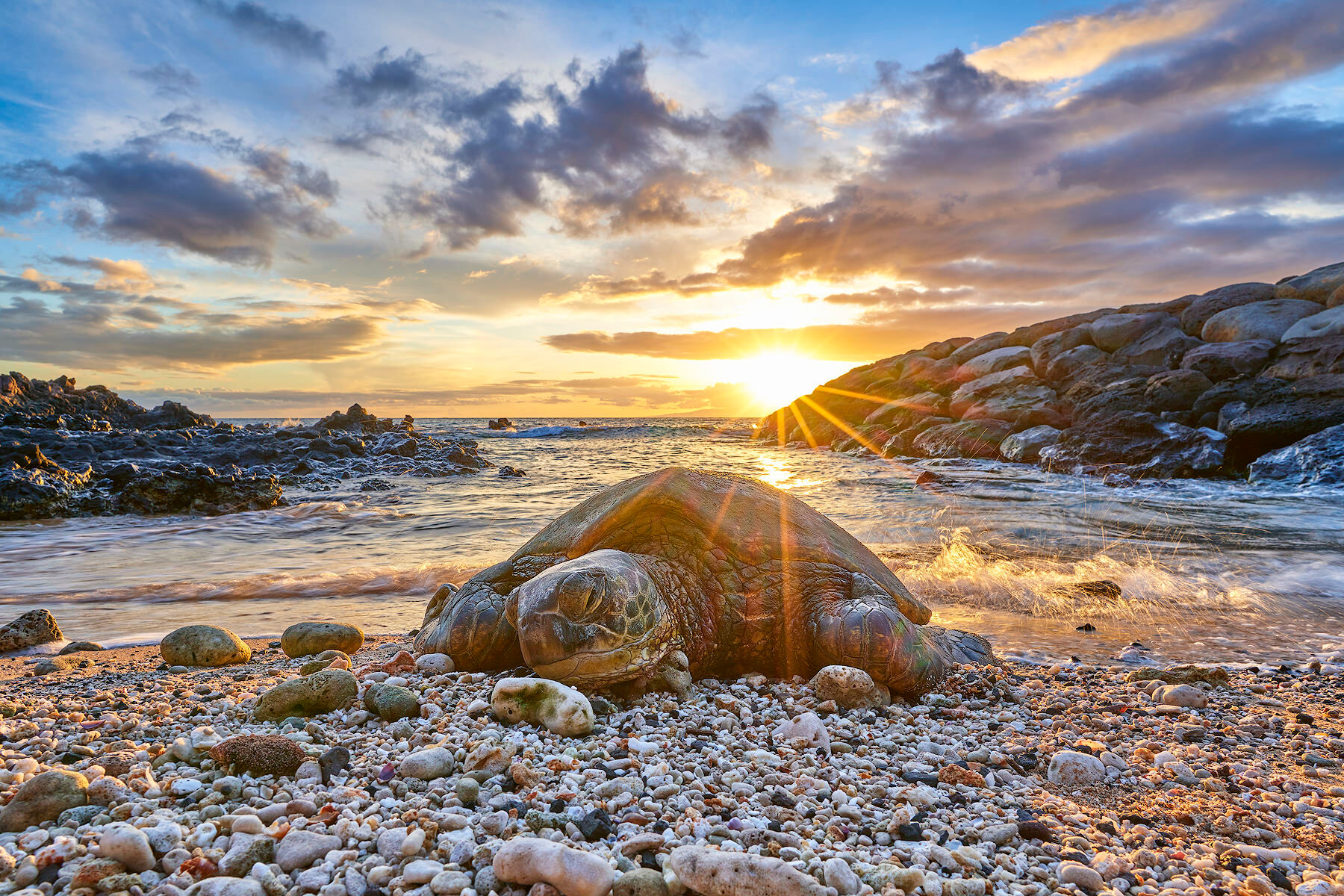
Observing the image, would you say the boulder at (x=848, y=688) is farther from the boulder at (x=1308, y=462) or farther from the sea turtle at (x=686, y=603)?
the boulder at (x=1308, y=462)

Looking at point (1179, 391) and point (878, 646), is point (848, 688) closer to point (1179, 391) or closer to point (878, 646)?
point (878, 646)

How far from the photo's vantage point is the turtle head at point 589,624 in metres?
3.05

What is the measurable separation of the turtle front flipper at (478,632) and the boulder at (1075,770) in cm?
290

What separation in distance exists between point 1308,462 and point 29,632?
Result: 23.3 m

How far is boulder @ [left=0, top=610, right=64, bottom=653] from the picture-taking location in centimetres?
517

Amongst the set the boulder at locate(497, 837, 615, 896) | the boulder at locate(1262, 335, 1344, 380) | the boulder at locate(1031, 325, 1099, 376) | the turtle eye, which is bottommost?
the boulder at locate(497, 837, 615, 896)

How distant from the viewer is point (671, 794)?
2.35 meters

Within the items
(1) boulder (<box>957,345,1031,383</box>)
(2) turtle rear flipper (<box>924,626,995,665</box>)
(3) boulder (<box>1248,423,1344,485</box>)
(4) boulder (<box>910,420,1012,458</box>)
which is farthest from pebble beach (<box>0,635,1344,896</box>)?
(1) boulder (<box>957,345,1031,383</box>)

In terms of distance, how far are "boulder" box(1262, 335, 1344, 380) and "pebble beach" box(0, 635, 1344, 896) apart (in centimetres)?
2091

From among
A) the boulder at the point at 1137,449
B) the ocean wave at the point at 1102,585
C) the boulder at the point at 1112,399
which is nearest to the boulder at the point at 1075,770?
the ocean wave at the point at 1102,585

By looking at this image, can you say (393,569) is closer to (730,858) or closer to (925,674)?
(925,674)

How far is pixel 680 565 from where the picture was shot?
4.17 metres

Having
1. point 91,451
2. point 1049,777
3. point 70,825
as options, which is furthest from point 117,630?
point 91,451

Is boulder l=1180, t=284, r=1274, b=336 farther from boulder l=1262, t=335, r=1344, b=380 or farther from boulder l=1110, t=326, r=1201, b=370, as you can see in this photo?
boulder l=1262, t=335, r=1344, b=380
